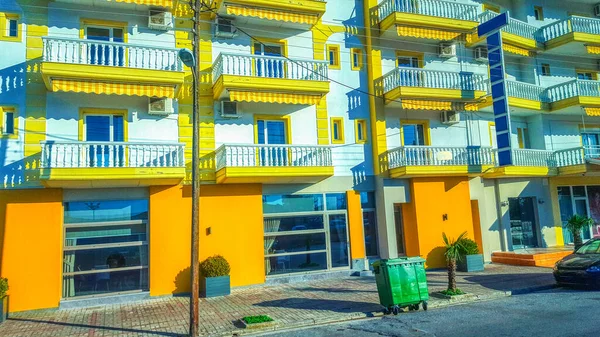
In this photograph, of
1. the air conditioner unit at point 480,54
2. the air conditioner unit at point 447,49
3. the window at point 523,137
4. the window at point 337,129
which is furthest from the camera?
the window at point 523,137

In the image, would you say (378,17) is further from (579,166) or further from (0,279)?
(0,279)

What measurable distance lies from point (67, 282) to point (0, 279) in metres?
1.89

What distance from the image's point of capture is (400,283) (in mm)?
10992

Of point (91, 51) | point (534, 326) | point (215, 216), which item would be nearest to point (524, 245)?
point (534, 326)

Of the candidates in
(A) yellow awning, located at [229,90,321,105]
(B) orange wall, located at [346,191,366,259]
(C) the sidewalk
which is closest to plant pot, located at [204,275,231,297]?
(C) the sidewalk

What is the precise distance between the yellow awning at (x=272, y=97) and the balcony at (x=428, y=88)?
3.52 metres

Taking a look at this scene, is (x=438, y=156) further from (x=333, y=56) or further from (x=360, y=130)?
(x=333, y=56)

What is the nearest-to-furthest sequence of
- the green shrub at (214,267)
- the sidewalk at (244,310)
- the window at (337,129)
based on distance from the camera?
the sidewalk at (244,310), the green shrub at (214,267), the window at (337,129)

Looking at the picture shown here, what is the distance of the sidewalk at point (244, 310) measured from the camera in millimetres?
10359

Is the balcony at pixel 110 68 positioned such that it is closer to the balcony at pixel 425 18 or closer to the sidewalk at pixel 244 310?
the sidewalk at pixel 244 310

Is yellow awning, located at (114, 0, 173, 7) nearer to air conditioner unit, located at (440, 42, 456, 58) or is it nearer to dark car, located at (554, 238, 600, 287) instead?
air conditioner unit, located at (440, 42, 456, 58)

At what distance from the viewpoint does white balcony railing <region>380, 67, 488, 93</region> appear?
17.6 m

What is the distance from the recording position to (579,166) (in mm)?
19844

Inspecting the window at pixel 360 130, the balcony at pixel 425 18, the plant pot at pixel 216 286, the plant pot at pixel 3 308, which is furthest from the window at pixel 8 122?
the balcony at pixel 425 18
